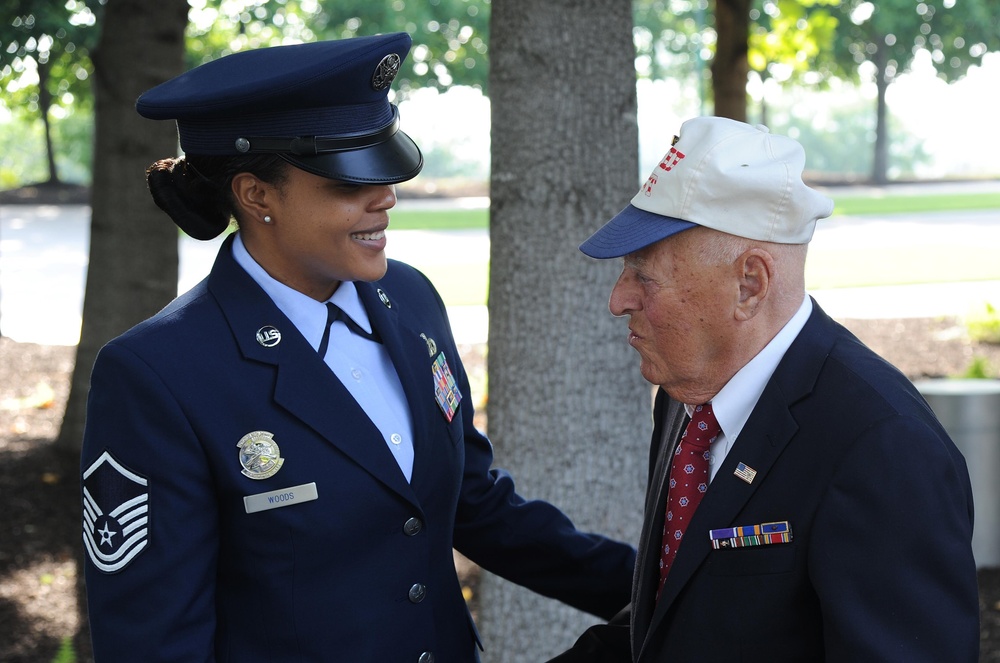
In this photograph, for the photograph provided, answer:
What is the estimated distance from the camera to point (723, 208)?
192 cm

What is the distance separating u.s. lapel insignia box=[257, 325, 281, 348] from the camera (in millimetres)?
2180

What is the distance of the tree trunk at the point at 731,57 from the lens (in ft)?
26.3

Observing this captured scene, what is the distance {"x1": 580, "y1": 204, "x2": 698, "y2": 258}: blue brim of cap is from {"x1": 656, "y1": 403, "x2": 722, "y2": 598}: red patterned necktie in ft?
1.17

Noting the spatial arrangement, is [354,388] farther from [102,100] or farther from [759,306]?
[102,100]

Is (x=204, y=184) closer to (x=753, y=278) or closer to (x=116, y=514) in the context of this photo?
(x=116, y=514)

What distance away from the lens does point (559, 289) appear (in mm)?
3754

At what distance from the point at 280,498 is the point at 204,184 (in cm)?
65

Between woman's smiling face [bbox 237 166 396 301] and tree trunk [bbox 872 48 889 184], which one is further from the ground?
tree trunk [bbox 872 48 889 184]

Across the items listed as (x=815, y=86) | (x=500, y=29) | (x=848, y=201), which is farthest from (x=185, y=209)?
(x=815, y=86)

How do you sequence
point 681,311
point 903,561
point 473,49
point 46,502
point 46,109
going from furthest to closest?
point 473,49
point 46,109
point 46,502
point 681,311
point 903,561

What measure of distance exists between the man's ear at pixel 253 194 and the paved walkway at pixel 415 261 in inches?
358

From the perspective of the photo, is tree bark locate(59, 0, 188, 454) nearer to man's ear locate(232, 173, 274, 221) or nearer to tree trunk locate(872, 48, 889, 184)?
man's ear locate(232, 173, 274, 221)

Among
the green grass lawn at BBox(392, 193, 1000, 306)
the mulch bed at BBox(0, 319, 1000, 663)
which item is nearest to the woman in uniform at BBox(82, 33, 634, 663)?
the mulch bed at BBox(0, 319, 1000, 663)

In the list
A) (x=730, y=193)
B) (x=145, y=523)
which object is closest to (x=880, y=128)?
(x=730, y=193)
